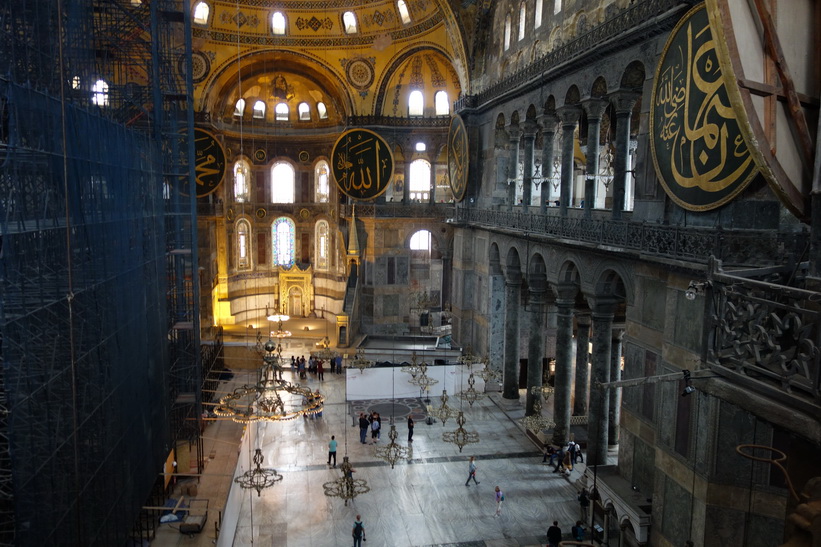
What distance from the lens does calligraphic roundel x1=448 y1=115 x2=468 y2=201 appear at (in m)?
16.7

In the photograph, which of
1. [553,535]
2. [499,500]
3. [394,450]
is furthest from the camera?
[499,500]

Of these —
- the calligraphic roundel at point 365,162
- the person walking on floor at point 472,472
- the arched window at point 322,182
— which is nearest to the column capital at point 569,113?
the calligraphic roundel at point 365,162

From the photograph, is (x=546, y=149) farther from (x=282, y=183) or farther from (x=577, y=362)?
(x=282, y=183)

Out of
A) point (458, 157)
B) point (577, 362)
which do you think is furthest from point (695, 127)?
point (458, 157)

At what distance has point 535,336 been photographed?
1410cm

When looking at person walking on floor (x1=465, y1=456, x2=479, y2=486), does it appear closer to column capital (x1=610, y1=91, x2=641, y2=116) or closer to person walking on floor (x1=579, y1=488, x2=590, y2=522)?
person walking on floor (x1=579, y1=488, x2=590, y2=522)

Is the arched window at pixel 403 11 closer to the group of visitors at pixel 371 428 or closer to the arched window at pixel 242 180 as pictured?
the arched window at pixel 242 180

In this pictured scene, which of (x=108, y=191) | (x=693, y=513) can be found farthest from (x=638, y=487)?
(x=108, y=191)

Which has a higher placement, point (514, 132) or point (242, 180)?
point (514, 132)

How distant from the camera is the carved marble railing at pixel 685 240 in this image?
6594 millimetres

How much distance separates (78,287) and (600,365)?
8.29 meters

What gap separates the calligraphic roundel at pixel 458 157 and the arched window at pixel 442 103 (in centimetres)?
428

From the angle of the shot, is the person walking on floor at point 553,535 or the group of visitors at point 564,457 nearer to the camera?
the person walking on floor at point 553,535

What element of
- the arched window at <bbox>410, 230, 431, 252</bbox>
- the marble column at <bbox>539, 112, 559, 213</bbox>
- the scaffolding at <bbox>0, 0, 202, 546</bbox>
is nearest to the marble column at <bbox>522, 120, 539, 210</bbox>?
the marble column at <bbox>539, 112, 559, 213</bbox>
